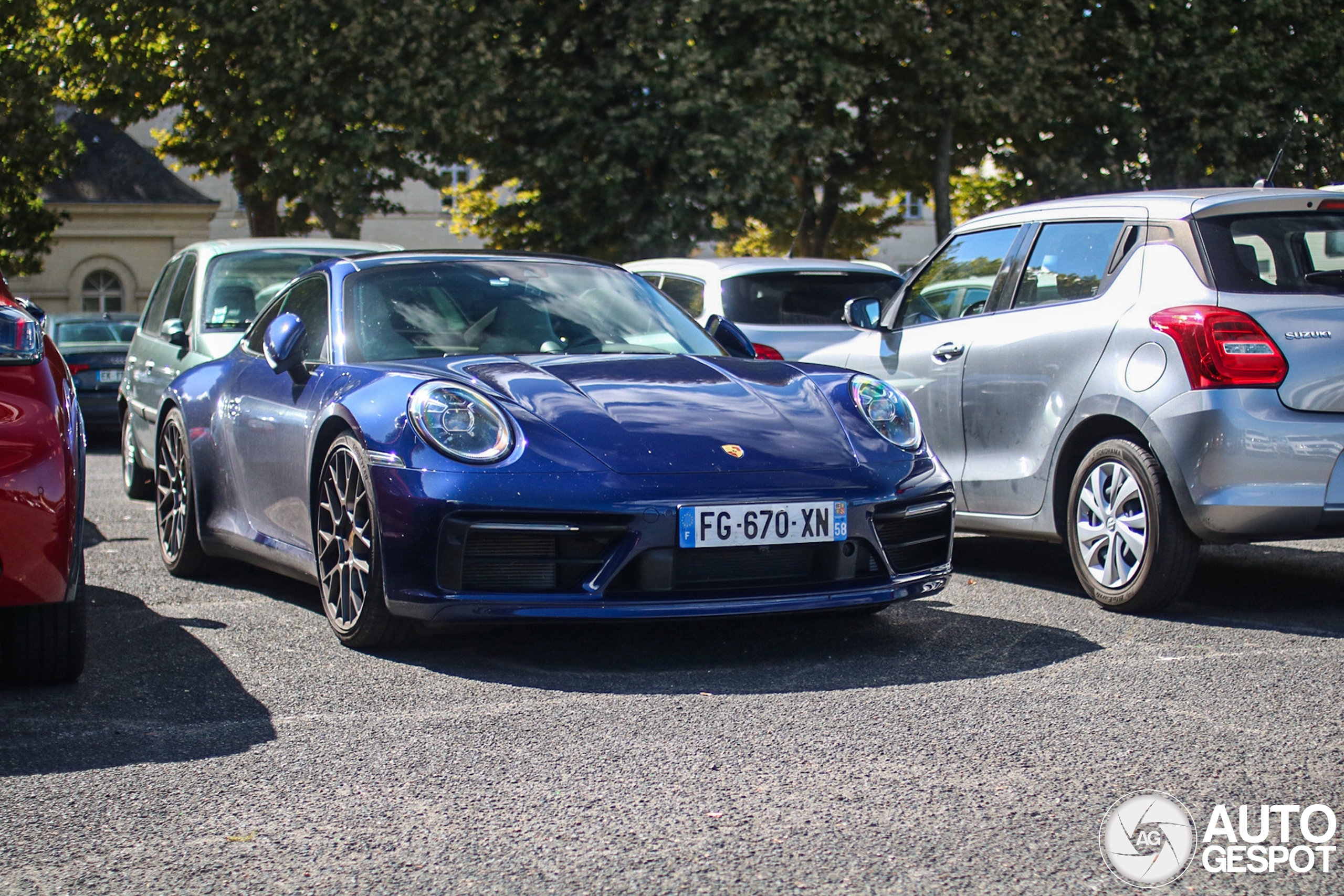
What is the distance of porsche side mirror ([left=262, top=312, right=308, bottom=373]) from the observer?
5805mm

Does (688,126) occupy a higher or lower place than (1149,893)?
higher

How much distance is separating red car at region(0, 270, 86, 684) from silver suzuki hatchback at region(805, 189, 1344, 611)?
3701mm

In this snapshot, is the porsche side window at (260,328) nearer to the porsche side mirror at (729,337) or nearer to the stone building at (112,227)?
the porsche side mirror at (729,337)

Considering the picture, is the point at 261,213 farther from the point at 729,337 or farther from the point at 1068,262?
the point at 1068,262

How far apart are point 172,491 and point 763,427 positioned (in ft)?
10.7

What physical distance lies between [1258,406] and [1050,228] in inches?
60.7

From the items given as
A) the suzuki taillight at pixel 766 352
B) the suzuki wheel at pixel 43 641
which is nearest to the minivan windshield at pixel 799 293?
the suzuki taillight at pixel 766 352

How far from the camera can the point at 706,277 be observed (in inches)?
400

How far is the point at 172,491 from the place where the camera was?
7.18m

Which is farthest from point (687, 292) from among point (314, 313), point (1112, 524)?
point (1112, 524)

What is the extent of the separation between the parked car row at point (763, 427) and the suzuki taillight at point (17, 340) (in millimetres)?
1070

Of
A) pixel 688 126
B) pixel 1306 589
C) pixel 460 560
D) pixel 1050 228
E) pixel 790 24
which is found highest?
pixel 790 24

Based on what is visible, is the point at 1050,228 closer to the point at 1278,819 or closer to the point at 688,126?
the point at 1278,819

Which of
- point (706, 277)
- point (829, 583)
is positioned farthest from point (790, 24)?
point (829, 583)
